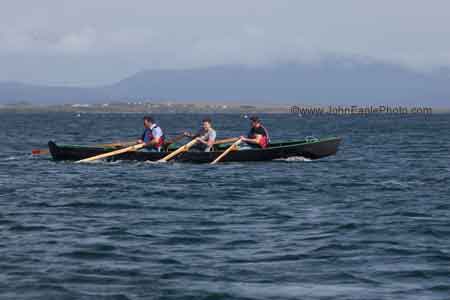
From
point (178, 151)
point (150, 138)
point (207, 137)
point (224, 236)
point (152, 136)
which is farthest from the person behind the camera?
point (150, 138)

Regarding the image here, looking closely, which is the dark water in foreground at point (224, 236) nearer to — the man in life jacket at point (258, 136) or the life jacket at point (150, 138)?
the man in life jacket at point (258, 136)

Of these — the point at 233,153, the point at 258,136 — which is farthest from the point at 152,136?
the point at 258,136

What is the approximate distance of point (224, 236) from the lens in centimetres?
1675

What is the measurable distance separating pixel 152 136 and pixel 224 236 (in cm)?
1838

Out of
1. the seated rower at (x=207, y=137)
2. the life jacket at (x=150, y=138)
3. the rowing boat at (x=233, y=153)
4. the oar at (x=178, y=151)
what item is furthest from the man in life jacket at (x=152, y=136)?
the seated rower at (x=207, y=137)

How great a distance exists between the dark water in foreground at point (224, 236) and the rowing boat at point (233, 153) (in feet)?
13.9

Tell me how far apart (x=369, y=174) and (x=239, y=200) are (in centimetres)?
953

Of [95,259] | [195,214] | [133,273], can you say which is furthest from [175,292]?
[195,214]

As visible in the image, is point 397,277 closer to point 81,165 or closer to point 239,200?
point 239,200

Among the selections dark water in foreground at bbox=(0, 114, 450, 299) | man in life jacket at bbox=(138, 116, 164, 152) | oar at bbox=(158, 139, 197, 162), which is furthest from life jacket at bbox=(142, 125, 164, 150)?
dark water in foreground at bbox=(0, 114, 450, 299)

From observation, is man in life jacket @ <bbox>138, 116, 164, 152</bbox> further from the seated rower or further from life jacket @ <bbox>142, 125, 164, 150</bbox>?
the seated rower

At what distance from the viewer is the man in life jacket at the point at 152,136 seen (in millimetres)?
34344

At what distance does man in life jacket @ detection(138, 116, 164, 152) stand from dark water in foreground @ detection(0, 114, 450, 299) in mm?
4592

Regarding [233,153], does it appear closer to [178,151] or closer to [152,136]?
[178,151]
